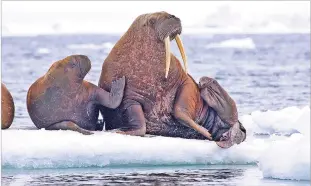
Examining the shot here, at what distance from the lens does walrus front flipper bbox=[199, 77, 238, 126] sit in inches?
461

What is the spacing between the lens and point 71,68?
11477 mm

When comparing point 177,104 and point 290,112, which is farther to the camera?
point 290,112

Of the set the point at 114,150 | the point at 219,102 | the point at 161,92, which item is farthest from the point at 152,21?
the point at 114,150

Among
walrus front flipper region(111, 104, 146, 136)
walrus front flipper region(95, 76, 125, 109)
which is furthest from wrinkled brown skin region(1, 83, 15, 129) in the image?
walrus front flipper region(111, 104, 146, 136)

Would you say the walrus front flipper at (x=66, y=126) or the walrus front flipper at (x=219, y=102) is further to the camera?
the walrus front flipper at (x=219, y=102)

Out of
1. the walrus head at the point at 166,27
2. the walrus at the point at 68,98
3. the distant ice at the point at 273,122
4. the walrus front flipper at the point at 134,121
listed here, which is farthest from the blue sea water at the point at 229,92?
the distant ice at the point at 273,122

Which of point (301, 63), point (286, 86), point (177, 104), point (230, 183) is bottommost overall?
point (230, 183)

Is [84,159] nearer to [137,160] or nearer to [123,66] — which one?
[137,160]

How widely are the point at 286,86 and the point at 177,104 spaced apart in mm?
10021

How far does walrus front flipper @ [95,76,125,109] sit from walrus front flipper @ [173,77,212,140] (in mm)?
604

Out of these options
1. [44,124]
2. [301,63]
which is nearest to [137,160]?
[44,124]

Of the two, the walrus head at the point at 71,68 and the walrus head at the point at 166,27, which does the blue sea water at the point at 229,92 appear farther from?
the walrus head at the point at 166,27

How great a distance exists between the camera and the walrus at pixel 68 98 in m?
11.4

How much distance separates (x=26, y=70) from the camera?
27938 mm
